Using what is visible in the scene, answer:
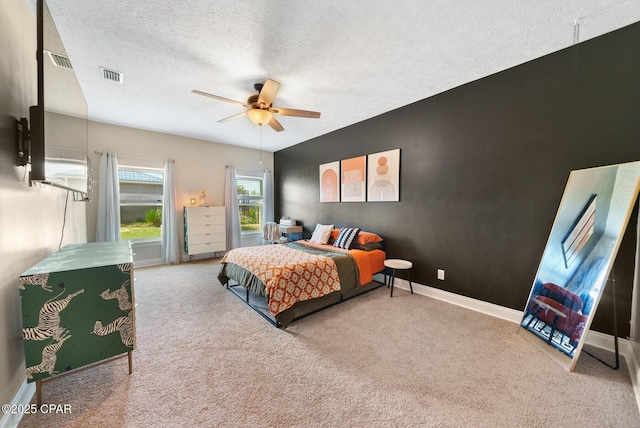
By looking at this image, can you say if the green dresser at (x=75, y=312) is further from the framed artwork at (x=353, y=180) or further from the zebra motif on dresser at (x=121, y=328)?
the framed artwork at (x=353, y=180)

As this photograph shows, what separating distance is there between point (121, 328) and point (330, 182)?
368 centimetres

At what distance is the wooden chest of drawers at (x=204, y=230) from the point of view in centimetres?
477

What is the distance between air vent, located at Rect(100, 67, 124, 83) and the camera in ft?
8.24

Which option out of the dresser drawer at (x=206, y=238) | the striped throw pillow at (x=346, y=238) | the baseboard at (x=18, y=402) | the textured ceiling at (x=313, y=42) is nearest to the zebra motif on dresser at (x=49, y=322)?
the baseboard at (x=18, y=402)

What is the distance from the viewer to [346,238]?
371 cm

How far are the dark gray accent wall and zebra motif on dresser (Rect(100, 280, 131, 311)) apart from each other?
3232 millimetres

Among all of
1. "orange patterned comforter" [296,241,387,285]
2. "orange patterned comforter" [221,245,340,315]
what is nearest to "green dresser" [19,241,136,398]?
"orange patterned comforter" [221,245,340,315]

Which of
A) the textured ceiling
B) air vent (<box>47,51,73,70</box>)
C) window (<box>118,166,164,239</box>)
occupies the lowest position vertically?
window (<box>118,166,164,239</box>)

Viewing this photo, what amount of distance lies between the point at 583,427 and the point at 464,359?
647mm

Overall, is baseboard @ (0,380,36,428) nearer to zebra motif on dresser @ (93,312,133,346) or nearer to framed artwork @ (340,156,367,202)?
zebra motif on dresser @ (93,312,133,346)

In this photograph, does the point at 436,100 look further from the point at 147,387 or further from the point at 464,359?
the point at 147,387

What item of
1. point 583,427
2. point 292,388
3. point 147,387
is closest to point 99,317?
point 147,387

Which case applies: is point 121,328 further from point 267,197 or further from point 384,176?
point 267,197

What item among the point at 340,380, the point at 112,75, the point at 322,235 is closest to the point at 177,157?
the point at 112,75
